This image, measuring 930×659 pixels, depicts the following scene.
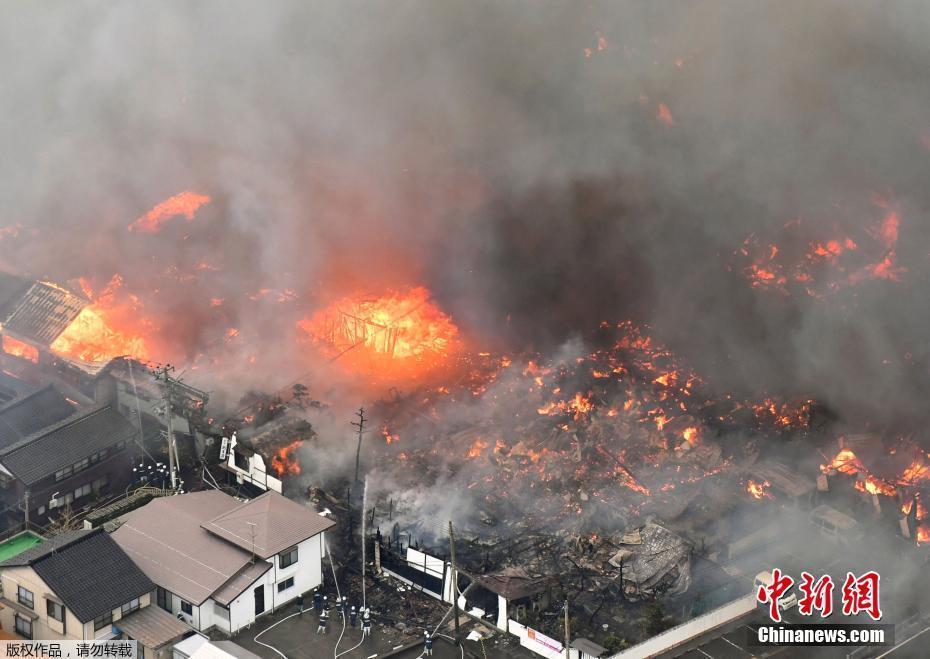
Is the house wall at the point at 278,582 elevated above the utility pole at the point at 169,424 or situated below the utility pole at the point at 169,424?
below

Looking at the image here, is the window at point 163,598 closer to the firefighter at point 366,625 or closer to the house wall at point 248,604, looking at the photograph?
the house wall at point 248,604

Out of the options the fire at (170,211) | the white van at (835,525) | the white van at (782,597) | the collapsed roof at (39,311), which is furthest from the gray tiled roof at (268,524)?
the fire at (170,211)

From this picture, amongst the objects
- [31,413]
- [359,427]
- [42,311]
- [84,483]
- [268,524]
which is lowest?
[268,524]

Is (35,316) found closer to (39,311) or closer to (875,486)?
(39,311)

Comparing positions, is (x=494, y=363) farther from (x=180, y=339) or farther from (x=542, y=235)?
(x=180, y=339)

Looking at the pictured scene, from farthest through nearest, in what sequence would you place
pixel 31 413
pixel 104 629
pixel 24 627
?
pixel 31 413 → pixel 24 627 → pixel 104 629

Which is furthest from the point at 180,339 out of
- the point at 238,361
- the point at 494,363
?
the point at 494,363

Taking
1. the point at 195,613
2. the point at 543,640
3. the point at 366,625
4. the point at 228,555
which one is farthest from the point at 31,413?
the point at 543,640
